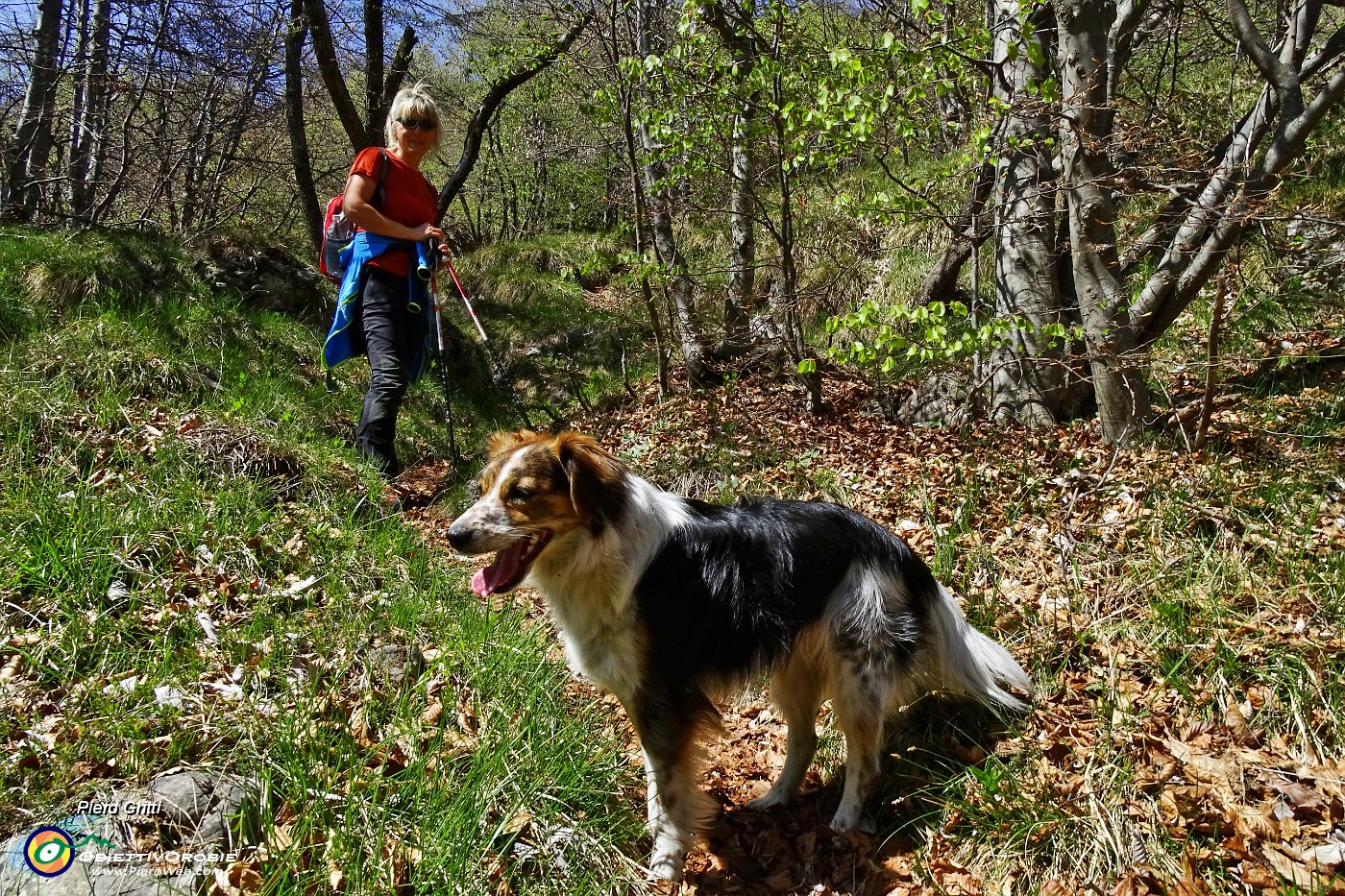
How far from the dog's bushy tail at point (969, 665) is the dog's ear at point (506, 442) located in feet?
6.16

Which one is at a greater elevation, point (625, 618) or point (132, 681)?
point (625, 618)

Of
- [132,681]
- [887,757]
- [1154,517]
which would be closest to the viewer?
[132,681]

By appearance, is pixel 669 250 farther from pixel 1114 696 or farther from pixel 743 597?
pixel 1114 696

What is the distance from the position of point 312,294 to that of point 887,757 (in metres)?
7.81

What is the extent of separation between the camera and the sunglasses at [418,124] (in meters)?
5.05

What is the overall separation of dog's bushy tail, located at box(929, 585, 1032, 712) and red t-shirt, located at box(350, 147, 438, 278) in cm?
398

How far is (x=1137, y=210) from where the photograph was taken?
24.9ft

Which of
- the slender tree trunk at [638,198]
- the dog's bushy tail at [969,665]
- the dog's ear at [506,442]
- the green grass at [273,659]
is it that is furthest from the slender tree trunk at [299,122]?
the dog's bushy tail at [969,665]

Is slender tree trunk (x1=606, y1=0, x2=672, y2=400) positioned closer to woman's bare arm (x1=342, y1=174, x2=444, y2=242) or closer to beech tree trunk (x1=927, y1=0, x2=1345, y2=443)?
woman's bare arm (x1=342, y1=174, x2=444, y2=242)

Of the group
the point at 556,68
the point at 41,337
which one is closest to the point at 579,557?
the point at 41,337

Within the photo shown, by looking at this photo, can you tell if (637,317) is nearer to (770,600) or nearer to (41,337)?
(41,337)

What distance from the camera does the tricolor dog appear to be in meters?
2.94

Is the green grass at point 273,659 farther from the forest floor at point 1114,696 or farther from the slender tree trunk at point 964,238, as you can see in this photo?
the slender tree trunk at point 964,238

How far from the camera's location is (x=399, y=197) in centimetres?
510
